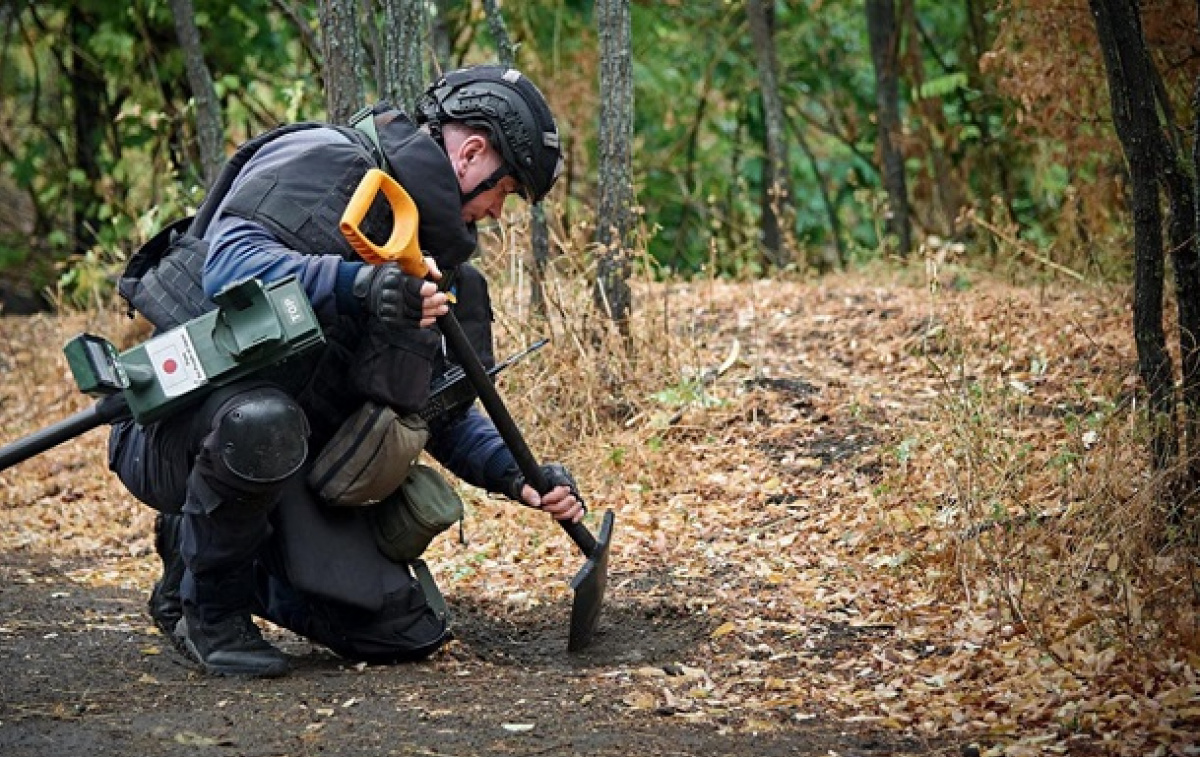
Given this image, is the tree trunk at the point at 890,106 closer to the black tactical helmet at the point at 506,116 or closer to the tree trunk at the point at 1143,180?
the tree trunk at the point at 1143,180

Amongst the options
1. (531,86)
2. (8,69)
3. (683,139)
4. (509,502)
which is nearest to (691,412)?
(509,502)

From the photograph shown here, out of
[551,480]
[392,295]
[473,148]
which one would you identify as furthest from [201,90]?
[392,295]

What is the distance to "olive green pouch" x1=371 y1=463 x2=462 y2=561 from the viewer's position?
442cm

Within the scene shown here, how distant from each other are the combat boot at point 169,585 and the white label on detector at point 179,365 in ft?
2.46

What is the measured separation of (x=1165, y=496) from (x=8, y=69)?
9.99 m

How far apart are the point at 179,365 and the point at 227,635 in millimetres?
807

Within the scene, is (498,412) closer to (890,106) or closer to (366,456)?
(366,456)

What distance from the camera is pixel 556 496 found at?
4.44m

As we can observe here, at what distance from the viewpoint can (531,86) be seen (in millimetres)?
4297

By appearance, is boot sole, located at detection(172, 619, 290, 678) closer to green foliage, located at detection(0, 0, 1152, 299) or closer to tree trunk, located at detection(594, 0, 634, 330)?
tree trunk, located at detection(594, 0, 634, 330)

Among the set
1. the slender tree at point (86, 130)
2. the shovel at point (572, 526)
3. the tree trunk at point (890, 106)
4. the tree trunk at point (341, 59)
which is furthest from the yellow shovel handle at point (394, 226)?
the slender tree at point (86, 130)

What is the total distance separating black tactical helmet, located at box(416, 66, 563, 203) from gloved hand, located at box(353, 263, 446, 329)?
556 millimetres

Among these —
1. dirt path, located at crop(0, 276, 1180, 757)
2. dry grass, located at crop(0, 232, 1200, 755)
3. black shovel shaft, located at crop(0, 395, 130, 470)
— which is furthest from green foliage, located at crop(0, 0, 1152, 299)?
black shovel shaft, located at crop(0, 395, 130, 470)

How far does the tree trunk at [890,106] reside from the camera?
9.62m
